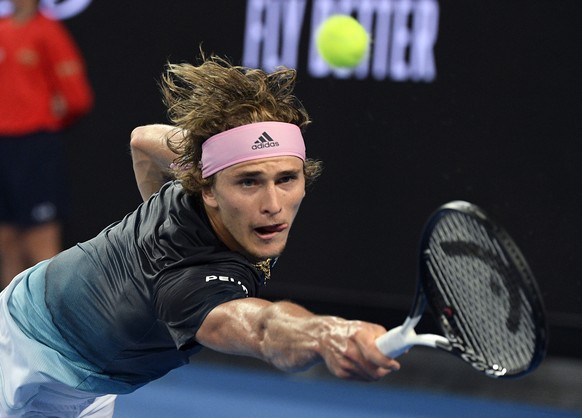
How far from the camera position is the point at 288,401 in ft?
20.1

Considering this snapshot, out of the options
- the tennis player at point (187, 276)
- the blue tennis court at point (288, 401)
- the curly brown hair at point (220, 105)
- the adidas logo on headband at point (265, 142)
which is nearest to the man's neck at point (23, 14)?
the blue tennis court at point (288, 401)

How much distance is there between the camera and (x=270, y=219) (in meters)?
3.18

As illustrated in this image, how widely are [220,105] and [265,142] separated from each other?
18cm

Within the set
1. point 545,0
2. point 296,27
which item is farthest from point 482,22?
point 296,27

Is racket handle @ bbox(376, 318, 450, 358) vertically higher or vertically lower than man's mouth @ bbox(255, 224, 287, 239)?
lower

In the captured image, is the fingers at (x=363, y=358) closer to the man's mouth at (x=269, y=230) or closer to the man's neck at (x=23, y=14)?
the man's mouth at (x=269, y=230)

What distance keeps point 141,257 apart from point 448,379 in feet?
11.3

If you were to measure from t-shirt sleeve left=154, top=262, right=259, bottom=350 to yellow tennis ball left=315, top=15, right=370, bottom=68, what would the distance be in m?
3.04

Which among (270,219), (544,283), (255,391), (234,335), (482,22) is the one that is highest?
(482,22)

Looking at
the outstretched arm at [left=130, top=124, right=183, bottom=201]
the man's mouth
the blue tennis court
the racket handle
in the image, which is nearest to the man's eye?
the man's mouth

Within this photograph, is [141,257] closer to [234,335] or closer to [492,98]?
[234,335]

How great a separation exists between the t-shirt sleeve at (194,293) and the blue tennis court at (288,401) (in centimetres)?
282

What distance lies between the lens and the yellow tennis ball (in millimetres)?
6023

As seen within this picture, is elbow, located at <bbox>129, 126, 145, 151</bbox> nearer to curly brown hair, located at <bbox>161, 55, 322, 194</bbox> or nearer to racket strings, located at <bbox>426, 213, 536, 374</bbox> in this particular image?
A: curly brown hair, located at <bbox>161, 55, 322, 194</bbox>
